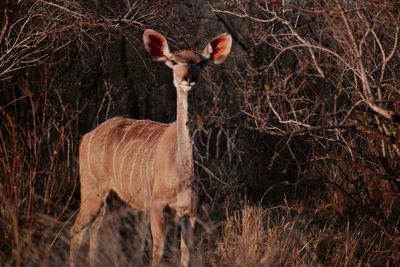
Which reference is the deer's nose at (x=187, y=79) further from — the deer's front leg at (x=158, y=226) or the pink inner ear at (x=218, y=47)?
the deer's front leg at (x=158, y=226)

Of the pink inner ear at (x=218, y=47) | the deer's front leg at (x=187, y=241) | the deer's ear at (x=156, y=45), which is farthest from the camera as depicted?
the pink inner ear at (x=218, y=47)

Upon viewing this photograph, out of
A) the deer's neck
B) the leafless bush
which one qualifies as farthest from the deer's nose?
the leafless bush

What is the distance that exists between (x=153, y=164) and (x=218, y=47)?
38.0 inches

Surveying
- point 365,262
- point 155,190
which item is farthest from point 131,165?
point 365,262

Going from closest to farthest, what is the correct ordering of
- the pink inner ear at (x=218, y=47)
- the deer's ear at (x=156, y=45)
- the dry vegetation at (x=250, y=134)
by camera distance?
1. the dry vegetation at (x=250, y=134)
2. the deer's ear at (x=156, y=45)
3. the pink inner ear at (x=218, y=47)

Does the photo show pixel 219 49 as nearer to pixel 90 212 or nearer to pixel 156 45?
pixel 156 45

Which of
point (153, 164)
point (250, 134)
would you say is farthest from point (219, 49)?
point (250, 134)

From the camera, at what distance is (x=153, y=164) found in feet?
17.3

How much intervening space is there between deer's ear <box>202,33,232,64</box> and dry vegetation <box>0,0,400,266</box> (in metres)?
0.23

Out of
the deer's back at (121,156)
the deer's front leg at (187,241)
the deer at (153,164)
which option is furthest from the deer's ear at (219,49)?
the deer's front leg at (187,241)

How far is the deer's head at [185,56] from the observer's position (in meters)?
4.86

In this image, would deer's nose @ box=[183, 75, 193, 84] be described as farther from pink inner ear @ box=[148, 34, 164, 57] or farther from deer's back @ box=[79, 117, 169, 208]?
deer's back @ box=[79, 117, 169, 208]

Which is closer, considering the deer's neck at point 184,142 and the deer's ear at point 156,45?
the deer's neck at point 184,142

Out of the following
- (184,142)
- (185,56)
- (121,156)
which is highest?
(185,56)
